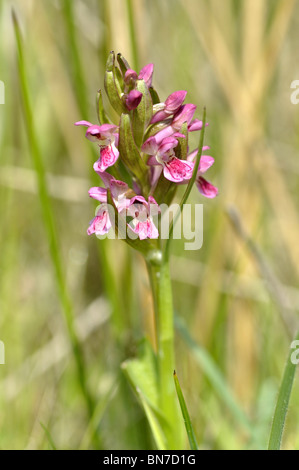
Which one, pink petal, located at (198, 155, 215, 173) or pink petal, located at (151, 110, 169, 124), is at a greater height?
pink petal, located at (151, 110, 169, 124)

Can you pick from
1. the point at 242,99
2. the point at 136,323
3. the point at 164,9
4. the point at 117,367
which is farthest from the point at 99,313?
the point at 164,9

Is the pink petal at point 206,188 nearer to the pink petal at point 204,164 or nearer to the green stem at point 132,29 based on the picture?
the pink petal at point 204,164

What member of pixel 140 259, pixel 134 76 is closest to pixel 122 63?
pixel 134 76

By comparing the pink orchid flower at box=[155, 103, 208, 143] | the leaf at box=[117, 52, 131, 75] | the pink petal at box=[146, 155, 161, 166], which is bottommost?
the pink petal at box=[146, 155, 161, 166]

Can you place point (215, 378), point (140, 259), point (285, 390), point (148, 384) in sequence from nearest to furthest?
1. point (285, 390)
2. point (148, 384)
3. point (215, 378)
4. point (140, 259)

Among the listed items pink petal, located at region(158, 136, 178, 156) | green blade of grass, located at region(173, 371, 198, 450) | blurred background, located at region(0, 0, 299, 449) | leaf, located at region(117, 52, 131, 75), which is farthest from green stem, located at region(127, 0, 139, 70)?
green blade of grass, located at region(173, 371, 198, 450)

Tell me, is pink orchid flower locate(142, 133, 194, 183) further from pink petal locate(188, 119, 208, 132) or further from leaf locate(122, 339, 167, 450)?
leaf locate(122, 339, 167, 450)

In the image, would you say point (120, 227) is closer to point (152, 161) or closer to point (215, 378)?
point (152, 161)

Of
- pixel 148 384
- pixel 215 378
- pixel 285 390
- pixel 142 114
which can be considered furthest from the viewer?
pixel 215 378
